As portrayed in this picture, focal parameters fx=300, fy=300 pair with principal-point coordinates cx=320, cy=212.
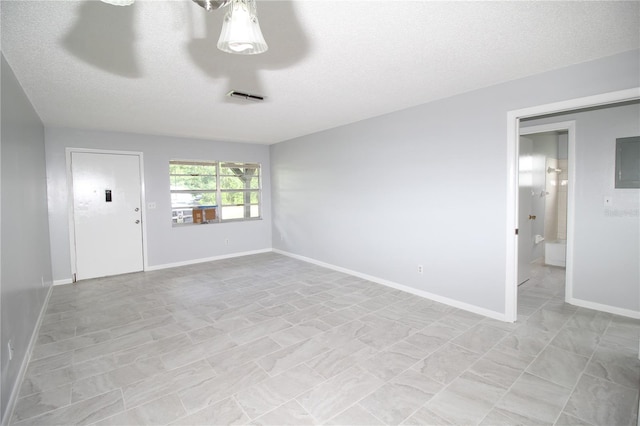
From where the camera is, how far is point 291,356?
2.64m

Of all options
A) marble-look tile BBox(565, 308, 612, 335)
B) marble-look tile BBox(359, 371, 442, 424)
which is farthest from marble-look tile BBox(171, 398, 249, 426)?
marble-look tile BBox(565, 308, 612, 335)

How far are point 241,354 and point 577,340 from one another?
314cm

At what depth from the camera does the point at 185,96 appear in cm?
340

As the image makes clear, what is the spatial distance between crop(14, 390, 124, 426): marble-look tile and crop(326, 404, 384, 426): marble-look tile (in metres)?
1.46

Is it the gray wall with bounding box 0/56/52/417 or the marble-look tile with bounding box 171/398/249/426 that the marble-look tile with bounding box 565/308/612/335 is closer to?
the marble-look tile with bounding box 171/398/249/426

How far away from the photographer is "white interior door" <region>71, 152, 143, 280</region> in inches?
198

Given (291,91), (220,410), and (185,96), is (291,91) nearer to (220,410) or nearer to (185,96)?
(185,96)

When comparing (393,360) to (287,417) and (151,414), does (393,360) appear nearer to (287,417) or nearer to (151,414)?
(287,417)

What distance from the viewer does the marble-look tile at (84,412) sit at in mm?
1919

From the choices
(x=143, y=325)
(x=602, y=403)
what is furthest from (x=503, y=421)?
(x=143, y=325)

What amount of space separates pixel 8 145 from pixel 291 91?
2474mm

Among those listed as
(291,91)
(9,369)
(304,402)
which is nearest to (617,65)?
(291,91)

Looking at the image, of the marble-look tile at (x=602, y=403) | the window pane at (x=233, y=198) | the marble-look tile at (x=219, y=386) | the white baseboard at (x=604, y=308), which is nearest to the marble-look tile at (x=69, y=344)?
the marble-look tile at (x=219, y=386)

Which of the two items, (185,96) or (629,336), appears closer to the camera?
(629,336)
